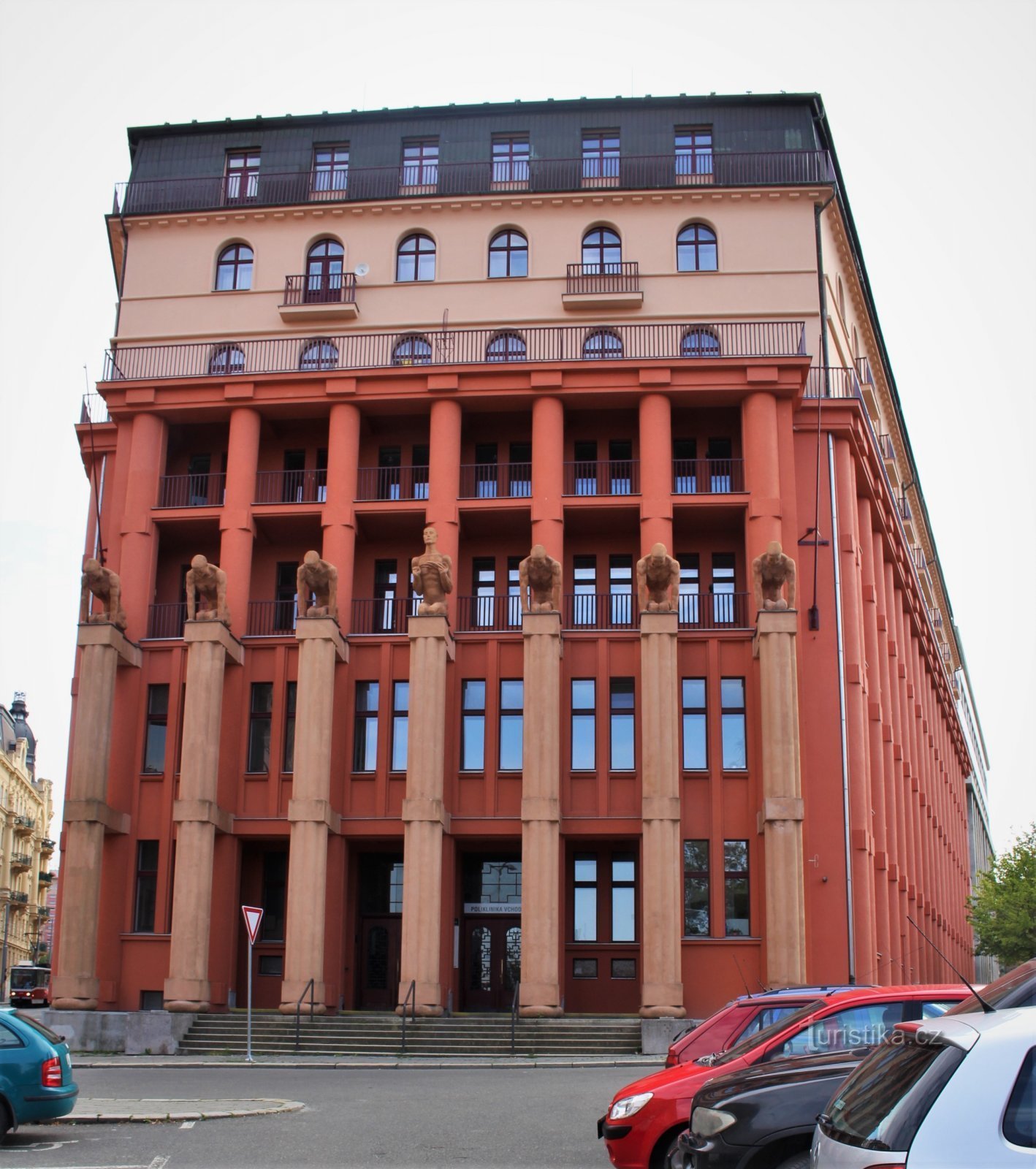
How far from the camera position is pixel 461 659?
117 ft

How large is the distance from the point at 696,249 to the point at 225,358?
13.3 meters

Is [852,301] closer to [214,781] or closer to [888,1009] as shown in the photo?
[214,781]

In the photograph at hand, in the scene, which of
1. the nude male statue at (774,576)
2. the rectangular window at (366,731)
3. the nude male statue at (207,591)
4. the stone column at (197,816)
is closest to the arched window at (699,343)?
the nude male statue at (774,576)

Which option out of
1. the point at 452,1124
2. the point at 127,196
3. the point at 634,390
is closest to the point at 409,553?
the point at 634,390

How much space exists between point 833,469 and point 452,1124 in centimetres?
2501

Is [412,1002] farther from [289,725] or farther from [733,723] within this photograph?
[733,723]

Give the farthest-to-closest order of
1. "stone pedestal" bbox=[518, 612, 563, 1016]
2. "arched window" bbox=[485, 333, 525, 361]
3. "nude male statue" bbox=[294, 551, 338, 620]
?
1. "arched window" bbox=[485, 333, 525, 361]
2. "nude male statue" bbox=[294, 551, 338, 620]
3. "stone pedestal" bbox=[518, 612, 563, 1016]

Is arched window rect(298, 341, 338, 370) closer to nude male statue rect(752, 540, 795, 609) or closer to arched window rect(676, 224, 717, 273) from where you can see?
arched window rect(676, 224, 717, 273)

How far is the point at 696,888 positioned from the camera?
33406 millimetres

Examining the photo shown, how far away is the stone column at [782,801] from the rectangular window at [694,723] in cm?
174

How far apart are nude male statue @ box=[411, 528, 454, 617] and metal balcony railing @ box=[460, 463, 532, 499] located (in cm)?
433

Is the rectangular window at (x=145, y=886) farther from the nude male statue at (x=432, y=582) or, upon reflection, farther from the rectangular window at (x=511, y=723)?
the nude male statue at (x=432, y=582)

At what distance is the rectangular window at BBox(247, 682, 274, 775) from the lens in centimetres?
3550

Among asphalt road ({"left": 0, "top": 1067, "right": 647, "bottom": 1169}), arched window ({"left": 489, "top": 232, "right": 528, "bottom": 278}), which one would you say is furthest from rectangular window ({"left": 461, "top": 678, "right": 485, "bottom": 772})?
asphalt road ({"left": 0, "top": 1067, "right": 647, "bottom": 1169})
